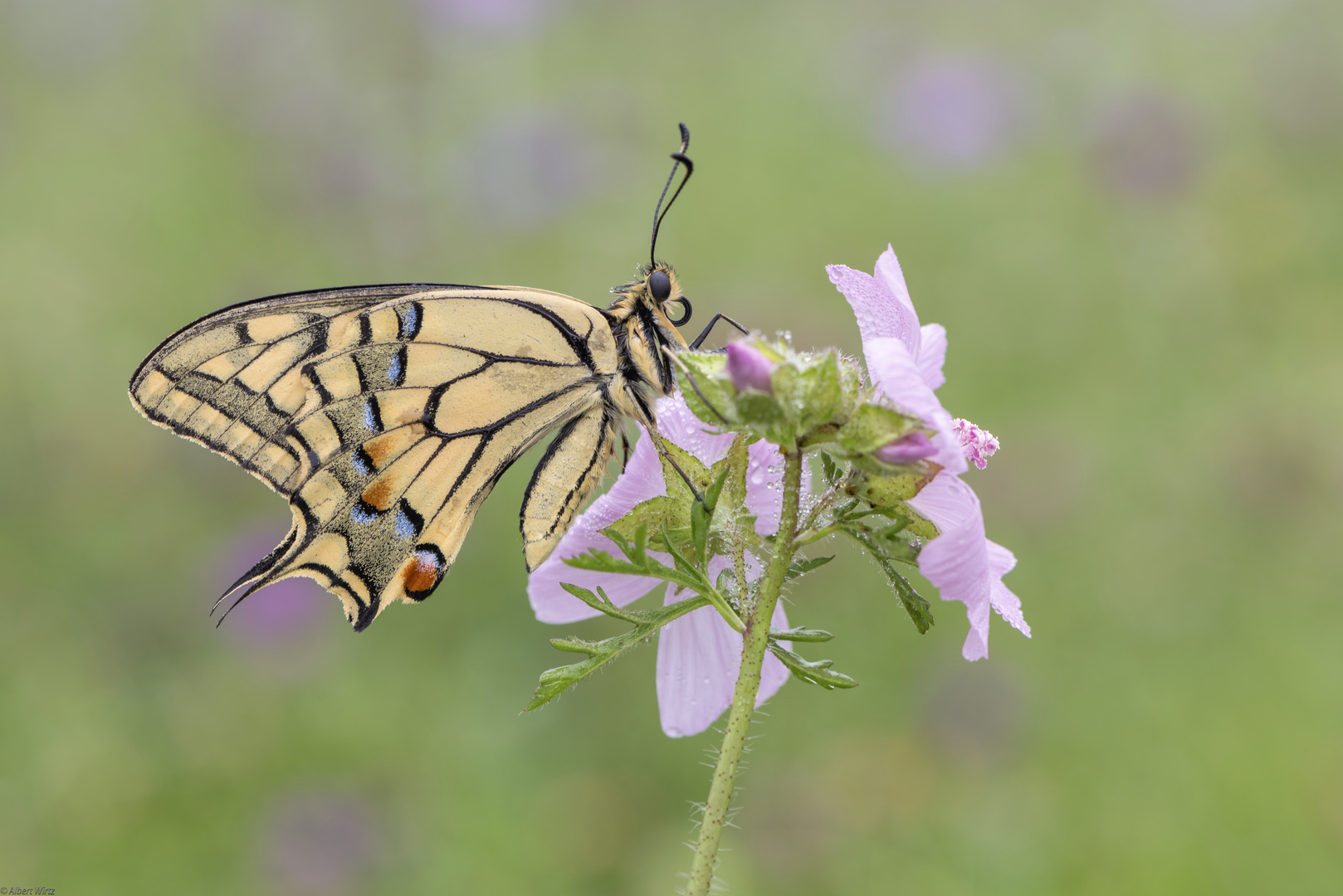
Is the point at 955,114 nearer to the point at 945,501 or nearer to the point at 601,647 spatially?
the point at 945,501

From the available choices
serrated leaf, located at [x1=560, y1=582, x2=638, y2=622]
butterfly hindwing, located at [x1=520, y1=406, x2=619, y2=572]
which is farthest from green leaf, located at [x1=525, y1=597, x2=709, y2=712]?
butterfly hindwing, located at [x1=520, y1=406, x2=619, y2=572]

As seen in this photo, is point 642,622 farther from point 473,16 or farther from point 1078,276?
point 473,16

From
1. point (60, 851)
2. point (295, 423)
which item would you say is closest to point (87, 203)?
point (60, 851)

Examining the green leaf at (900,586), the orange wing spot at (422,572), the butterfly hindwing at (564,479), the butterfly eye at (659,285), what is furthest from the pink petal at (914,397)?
the orange wing spot at (422,572)

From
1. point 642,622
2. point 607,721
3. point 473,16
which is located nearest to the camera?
point 642,622

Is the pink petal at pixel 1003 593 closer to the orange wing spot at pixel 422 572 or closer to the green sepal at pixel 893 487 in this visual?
the green sepal at pixel 893 487

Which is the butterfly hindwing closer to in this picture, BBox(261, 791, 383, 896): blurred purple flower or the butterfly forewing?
the butterfly forewing

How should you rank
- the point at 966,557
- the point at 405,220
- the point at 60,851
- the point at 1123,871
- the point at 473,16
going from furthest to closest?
the point at 473,16
the point at 405,220
the point at 60,851
the point at 1123,871
the point at 966,557
